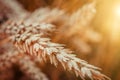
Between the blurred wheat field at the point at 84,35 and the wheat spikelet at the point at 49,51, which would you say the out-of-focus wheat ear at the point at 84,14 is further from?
the wheat spikelet at the point at 49,51

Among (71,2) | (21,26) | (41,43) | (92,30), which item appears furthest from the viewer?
(92,30)

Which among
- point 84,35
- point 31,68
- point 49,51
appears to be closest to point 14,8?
point 31,68

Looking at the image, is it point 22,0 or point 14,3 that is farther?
point 22,0

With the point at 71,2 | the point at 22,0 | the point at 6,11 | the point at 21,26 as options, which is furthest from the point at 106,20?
the point at 21,26

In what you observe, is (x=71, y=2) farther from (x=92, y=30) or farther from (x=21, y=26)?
(x=21, y=26)

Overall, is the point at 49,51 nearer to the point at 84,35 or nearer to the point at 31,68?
the point at 31,68

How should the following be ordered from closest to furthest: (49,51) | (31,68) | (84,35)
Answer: (49,51), (31,68), (84,35)

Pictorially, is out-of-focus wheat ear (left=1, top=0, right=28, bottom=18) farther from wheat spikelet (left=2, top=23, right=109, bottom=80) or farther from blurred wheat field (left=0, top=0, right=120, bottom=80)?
wheat spikelet (left=2, top=23, right=109, bottom=80)

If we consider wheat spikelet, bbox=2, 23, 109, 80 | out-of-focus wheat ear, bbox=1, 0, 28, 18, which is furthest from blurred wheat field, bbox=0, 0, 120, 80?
wheat spikelet, bbox=2, 23, 109, 80
